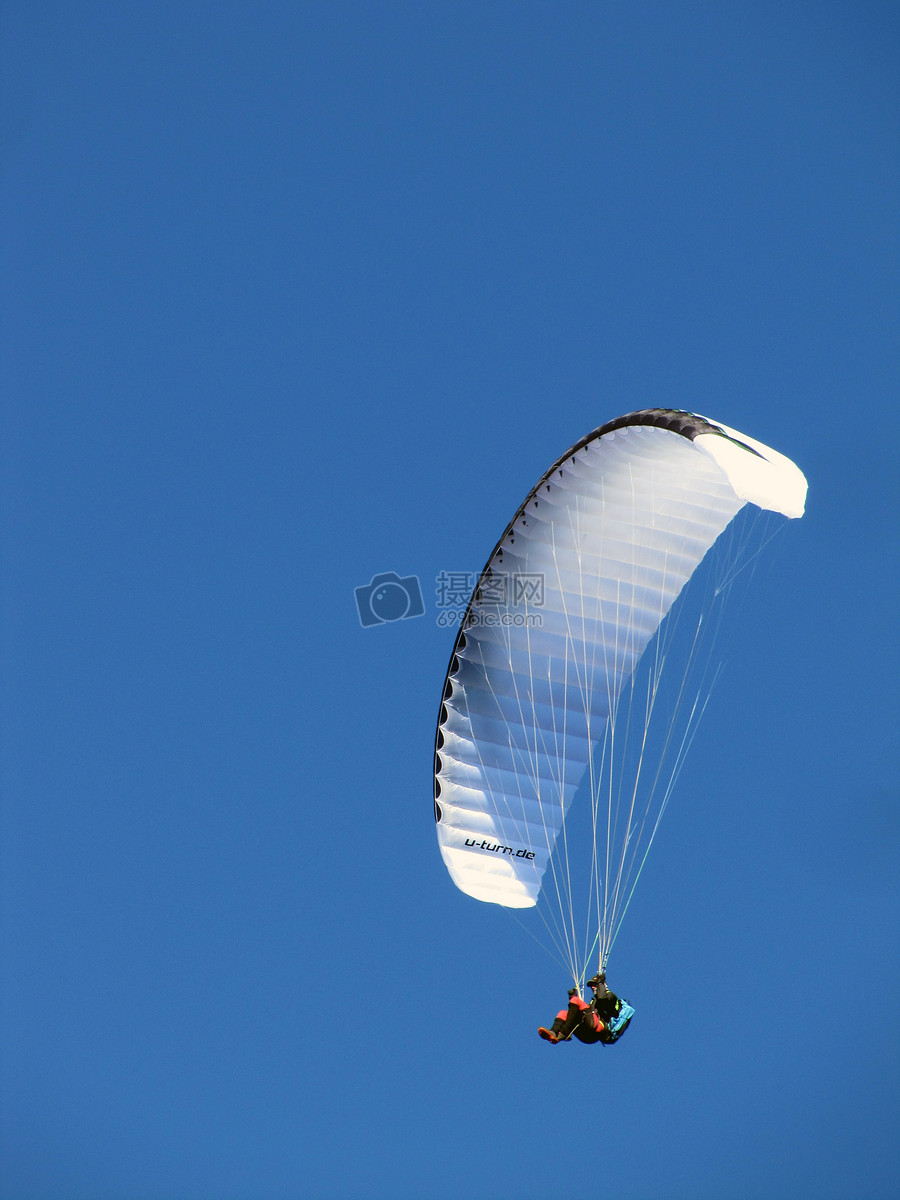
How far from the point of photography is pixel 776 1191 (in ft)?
256

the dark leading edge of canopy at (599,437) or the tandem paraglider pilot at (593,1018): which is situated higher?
the dark leading edge of canopy at (599,437)

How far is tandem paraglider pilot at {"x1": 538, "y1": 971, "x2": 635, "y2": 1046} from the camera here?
16141mm

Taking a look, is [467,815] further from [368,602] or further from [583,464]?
[368,602]

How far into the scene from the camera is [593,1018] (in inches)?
638

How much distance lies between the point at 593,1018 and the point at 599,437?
6.50m

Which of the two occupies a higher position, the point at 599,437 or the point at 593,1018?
the point at 599,437

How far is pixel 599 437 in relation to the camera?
53.0ft

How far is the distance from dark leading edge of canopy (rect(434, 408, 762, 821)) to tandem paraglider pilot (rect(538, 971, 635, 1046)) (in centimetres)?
312

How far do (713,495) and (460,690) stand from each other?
13.0 feet

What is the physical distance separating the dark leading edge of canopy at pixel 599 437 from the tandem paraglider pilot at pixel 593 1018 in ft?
10.2

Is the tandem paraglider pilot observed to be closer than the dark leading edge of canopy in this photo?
No

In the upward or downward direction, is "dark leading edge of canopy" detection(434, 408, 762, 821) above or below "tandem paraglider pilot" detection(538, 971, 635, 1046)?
above

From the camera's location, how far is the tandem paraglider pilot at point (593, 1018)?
16.1 metres

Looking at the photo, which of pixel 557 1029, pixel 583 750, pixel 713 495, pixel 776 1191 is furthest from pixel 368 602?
pixel 776 1191
